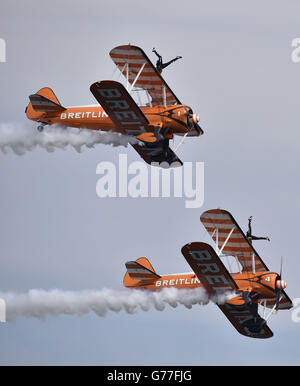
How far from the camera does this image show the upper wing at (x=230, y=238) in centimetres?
4737

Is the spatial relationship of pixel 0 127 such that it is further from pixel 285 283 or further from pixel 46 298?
pixel 285 283

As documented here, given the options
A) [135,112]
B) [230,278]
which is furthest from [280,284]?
[135,112]

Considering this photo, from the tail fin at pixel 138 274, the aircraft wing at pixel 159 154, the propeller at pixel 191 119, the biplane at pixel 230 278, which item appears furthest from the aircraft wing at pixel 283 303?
the propeller at pixel 191 119

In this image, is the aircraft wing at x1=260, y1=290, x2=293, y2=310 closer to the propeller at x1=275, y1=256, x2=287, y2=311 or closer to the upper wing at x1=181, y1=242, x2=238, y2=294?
the propeller at x1=275, y1=256, x2=287, y2=311

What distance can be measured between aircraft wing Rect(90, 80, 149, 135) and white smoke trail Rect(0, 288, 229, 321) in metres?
5.19

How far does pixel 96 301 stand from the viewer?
47.9m

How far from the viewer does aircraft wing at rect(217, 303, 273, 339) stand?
47906mm

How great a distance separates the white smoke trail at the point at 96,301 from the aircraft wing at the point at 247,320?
4.17ft

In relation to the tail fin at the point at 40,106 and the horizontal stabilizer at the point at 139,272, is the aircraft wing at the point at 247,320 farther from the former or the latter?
the tail fin at the point at 40,106

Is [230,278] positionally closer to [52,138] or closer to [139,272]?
[139,272]

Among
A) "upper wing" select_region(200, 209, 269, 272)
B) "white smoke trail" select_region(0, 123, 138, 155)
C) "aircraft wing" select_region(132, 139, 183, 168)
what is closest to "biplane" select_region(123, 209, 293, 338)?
"upper wing" select_region(200, 209, 269, 272)

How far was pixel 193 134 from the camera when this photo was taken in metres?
49.0

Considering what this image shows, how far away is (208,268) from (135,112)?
17.6 ft
